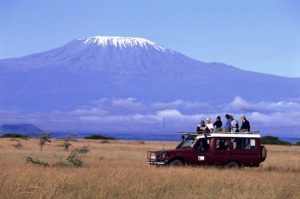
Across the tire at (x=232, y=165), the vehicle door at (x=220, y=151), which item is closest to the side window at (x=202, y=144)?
the vehicle door at (x=220, y=151)

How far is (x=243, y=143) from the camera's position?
26469 millimetres

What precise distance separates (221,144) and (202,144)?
2.49ft

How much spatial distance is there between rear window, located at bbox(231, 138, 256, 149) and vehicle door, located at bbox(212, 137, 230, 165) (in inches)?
13.2

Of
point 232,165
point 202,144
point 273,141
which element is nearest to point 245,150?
point 232,165

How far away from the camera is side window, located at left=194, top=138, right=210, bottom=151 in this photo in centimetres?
2603

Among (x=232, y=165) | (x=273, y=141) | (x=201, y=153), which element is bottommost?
(x=232, y=165)

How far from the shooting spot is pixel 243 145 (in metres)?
26.5

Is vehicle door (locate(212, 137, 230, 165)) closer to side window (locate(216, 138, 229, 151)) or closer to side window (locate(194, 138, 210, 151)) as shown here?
side window (locate(216, 138, 229, 151))

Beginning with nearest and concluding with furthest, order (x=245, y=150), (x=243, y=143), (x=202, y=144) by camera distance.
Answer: (x=202, y=144), (x=245, y=150), (x=243, y=143)

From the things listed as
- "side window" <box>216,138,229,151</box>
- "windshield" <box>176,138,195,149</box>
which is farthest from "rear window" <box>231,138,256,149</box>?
"windshield" <box>176,138,195,149</box>

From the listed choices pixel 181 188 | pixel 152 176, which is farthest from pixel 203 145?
pixel 181 188

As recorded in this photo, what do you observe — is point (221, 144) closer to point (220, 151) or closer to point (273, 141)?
point (220, 151)

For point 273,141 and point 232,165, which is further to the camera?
point 273,141

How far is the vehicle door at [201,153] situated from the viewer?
25.7 metres
